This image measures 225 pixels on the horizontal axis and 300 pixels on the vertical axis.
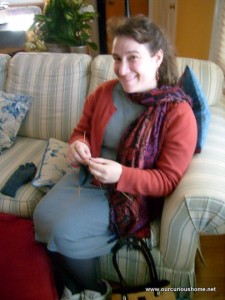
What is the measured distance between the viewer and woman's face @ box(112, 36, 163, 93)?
1.00 metres

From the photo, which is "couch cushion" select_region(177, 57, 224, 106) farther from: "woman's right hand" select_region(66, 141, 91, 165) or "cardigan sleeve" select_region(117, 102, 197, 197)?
"woman's right hand" select_region(66, 141, 91, 165)

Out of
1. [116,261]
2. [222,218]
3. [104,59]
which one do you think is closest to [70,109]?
[104,59]

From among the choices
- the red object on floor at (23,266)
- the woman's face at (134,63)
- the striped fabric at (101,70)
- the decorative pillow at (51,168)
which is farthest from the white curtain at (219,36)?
the red object on floor at (23,266)

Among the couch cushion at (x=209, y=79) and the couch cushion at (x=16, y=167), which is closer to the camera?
the couch cushion at (x=16, y=167)

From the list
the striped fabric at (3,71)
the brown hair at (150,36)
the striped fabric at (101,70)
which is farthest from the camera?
the striped fabric at (3,71)

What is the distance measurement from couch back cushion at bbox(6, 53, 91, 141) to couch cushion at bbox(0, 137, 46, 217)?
0.36ft

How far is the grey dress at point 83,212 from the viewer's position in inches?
40.0

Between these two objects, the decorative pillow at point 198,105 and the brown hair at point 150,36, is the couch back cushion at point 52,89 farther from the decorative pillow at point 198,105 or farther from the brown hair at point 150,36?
the decorative pillow at point 198,105

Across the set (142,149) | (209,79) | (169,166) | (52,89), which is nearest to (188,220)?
(169,166)

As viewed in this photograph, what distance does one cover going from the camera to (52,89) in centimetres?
169

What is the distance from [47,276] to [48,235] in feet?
0.64

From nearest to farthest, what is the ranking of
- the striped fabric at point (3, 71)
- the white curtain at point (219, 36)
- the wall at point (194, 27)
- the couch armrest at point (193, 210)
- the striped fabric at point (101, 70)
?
the couch armrest at point (193, 210) < the striped fabric at point (101, 70) < the striped fabric at point (3, 71) < the white curtain at point (219, 36) < the wall at point (194, 27)

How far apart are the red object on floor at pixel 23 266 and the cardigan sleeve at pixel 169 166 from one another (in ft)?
1.56

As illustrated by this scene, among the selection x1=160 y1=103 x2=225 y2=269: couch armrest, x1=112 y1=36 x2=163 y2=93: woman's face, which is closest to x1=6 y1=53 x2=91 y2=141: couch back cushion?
x1=112 y1=36 x2=163 y2=93: woman's face
